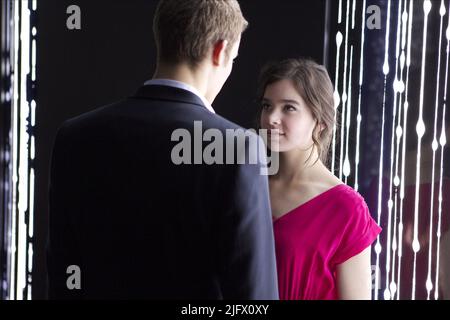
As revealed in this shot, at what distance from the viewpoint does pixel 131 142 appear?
110cm

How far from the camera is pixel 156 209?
110 cm

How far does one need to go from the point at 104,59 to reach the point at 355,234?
3.81 feet

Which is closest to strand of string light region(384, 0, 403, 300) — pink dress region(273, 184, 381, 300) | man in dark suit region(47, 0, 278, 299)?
pink dress region(273, 184, 381, 300)

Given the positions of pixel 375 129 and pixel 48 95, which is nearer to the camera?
pixel 375 129

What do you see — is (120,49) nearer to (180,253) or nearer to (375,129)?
(375,129)

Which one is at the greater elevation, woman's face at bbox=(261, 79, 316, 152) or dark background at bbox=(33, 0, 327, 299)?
dark background at bbox=(33, 0, 327, 299)

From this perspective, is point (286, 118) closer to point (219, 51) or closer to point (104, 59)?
point (219, 51)

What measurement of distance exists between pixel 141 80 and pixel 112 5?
0.91 ft

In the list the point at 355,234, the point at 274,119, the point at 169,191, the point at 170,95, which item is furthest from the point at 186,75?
the point at 355,234

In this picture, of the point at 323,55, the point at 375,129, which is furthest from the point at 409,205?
the point at 323,55

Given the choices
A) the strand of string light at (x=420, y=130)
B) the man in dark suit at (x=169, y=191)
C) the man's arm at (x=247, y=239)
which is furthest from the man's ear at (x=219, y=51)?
the strand of string light at (x=420, y=130)

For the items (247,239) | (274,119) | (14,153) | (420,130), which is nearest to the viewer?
(247,239)

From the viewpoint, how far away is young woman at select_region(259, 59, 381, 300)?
147 centimetres

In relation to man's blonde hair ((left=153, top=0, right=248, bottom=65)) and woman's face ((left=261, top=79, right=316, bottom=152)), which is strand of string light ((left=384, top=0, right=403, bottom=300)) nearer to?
woman's face ((left=261, top=79, right=316, bottom=152))
